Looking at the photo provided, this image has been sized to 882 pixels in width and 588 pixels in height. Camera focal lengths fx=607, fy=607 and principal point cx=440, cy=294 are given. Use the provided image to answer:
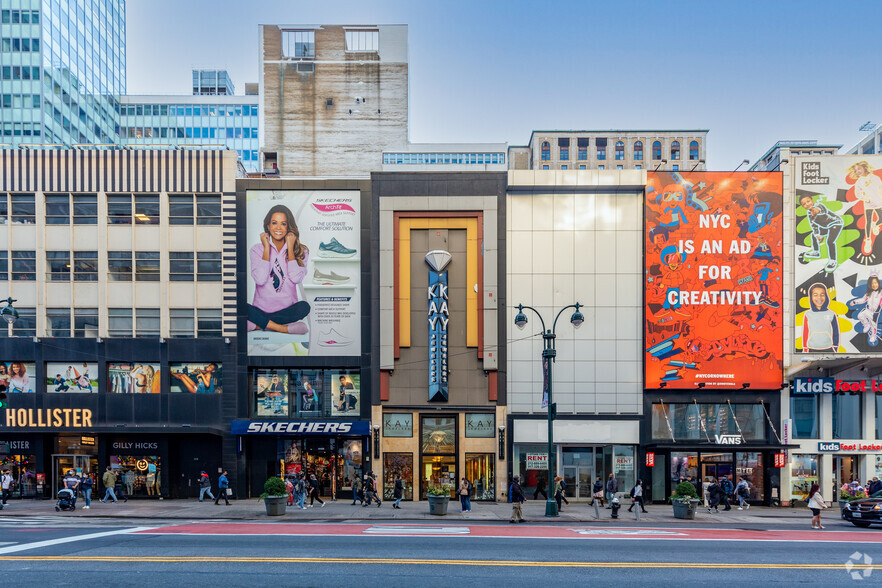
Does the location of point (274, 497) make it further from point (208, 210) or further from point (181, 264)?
point (208, 210)

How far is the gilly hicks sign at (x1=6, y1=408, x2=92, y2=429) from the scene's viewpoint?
99.6 ft

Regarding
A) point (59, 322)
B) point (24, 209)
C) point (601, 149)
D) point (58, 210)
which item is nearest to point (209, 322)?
point (59, 322)

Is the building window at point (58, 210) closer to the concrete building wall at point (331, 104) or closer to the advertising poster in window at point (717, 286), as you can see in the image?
the advertising poster in window at point (717, 286)

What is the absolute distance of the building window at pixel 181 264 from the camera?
102 feet

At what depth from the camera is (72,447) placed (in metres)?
31.1

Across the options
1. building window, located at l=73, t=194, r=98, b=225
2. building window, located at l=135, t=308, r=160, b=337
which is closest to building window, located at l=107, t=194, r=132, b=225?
building window, located at l=73, t=194, r=98, b=225

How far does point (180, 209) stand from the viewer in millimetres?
31328

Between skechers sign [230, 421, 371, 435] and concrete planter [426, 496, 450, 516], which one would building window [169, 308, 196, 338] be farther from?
concrete planter [426, 496, 450, 516]

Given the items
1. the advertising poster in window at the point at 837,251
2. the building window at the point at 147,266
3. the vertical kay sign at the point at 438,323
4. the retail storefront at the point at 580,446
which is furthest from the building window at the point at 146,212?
the advertising poster in window at the point at 837,251

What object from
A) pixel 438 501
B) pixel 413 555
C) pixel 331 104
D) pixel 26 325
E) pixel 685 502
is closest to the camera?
pixel 413 555

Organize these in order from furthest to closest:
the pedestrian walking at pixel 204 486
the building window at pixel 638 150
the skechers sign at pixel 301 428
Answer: the building window at pixel 638 150
the skechers sign at pixel 301 428
the pedestrian walking at pixel 204 486

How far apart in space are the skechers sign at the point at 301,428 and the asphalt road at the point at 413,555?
8.85 m

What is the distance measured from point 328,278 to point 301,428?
301 inches

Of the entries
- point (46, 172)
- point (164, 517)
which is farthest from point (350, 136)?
point (164, 517)
